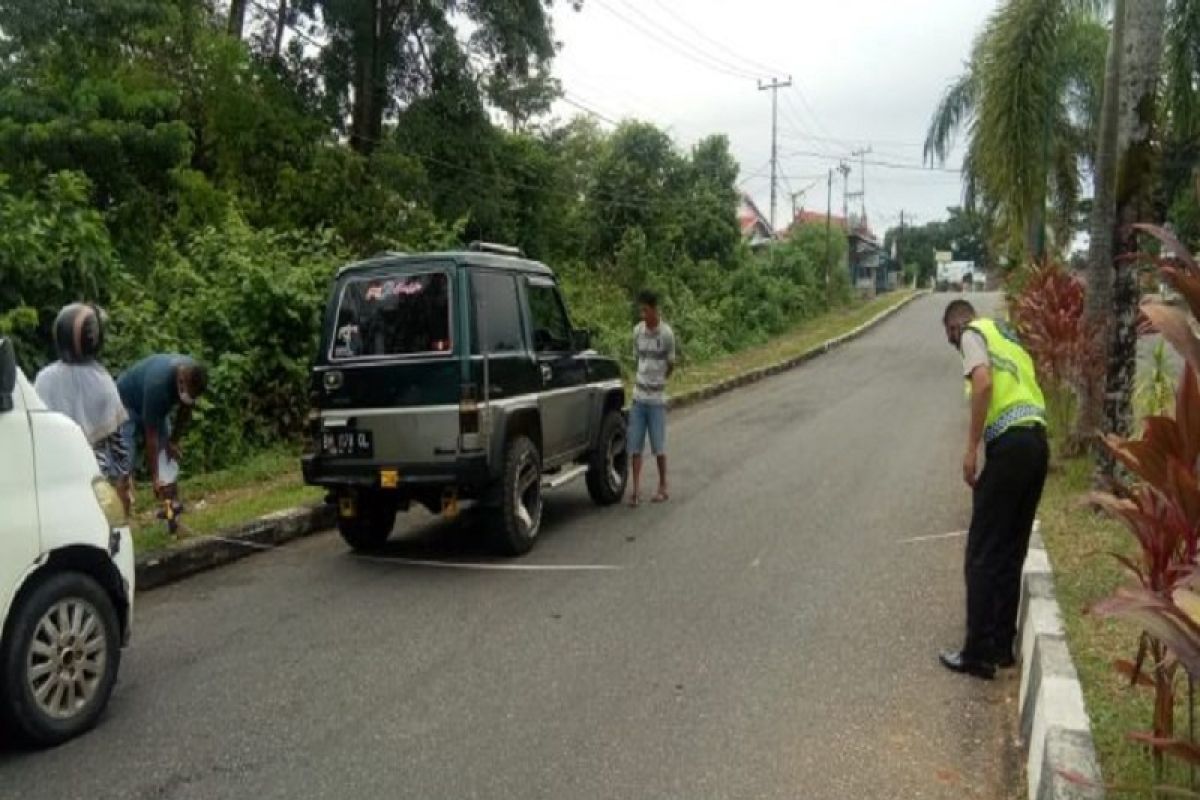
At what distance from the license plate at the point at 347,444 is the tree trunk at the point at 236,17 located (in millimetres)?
22166

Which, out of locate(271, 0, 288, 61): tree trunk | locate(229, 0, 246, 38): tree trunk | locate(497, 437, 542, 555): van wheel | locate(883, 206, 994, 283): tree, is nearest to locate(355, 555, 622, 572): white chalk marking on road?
locate(497, 437, 542, 555): van wheel

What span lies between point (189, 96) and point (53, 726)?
22497mm

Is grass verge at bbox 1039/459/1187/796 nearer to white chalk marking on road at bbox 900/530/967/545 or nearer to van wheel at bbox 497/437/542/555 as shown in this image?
white chalk marking on road at bbox 900/530/967/545

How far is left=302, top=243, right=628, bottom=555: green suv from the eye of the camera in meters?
7.12

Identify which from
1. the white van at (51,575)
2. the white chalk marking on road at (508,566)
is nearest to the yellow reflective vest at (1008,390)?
the white chalk marking on road at (508,566)

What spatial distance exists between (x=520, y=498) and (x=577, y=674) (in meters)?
2.48

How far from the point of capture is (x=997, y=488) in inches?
207

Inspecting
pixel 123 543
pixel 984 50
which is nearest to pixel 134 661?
pixel 123 543

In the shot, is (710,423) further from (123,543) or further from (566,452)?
(123,543)

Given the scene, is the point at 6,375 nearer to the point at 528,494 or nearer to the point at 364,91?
the point at 528,494

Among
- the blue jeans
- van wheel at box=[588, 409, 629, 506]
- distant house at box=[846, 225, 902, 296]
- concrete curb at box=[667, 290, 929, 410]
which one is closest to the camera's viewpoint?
van wheel at box=[588, 409, 629, 506]

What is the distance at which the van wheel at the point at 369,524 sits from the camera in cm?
783

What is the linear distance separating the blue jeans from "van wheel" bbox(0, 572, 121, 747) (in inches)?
213

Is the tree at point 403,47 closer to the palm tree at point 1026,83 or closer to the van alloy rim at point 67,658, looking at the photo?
the palm tree at point 1026,83
